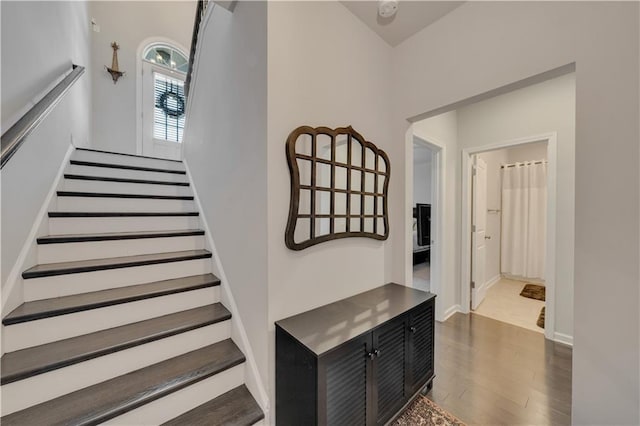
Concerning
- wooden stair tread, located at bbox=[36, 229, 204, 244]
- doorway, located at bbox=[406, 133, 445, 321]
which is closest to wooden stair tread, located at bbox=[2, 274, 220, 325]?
wooden stair tread, located at bbox=[36, 229, 204, 244]

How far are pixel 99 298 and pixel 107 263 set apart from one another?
10.6 inches

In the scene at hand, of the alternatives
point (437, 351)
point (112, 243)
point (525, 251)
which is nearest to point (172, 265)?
point (112, 243)

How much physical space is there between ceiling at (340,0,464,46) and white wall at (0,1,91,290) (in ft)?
6.34

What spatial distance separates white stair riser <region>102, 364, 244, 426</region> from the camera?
116cm

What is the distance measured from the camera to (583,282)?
1.27 metres

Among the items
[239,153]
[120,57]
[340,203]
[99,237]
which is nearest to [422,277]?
[340,203]

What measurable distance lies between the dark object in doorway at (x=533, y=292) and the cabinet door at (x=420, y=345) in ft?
9.92

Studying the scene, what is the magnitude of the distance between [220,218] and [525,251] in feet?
17.2

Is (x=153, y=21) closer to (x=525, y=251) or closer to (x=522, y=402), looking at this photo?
(x=522, y=402)

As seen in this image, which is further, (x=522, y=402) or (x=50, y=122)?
(x=50, y=122)

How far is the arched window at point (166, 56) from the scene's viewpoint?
439 centimetres

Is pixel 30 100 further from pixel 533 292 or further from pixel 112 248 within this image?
pixel 533 292

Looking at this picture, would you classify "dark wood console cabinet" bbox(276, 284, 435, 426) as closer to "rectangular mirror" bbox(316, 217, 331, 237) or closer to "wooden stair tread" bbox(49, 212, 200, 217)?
"rectangular mirror" bbox(316, 217, 331, 237)

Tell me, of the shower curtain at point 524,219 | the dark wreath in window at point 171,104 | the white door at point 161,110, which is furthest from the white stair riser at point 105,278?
the shower curtain at point 524,219
